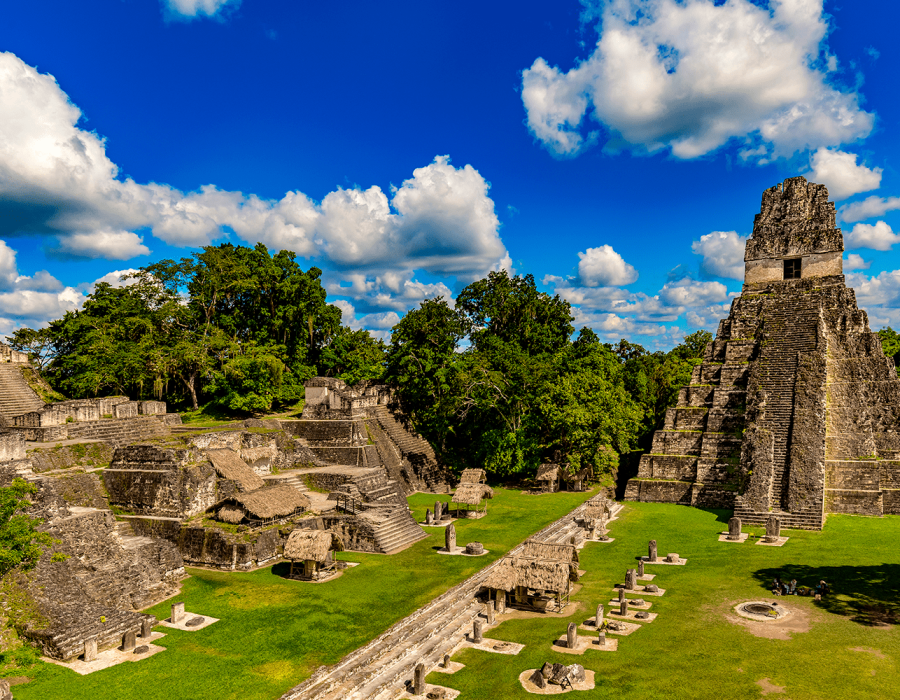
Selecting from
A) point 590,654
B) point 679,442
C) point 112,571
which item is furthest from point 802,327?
point 112,571

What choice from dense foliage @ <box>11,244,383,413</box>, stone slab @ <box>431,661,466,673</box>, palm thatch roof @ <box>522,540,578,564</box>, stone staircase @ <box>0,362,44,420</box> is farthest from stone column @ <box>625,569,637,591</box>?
stone staircase @ <box>0,362,44,420</box>

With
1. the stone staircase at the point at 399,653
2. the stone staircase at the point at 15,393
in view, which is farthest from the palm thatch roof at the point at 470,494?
the stone staircase at the point at 15,393

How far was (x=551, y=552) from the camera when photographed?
19562mm

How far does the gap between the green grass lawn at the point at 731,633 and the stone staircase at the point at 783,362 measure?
16.7 ft

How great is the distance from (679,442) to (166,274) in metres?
38.5

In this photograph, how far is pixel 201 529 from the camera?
22.8 meters

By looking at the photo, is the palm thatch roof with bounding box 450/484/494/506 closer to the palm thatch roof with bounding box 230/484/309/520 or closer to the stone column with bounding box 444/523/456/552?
the stone column with bounding box 444/523/456/552

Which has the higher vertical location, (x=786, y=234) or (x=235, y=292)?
(x=786, y=234)

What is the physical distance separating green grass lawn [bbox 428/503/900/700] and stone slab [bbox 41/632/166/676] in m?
7.95

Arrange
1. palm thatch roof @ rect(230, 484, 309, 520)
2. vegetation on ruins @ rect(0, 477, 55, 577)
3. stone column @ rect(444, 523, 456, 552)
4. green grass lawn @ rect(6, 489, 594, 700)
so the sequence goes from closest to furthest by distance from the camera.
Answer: green grass lawn @ rect(6, 489, 594, 700) → vegetation on ruins @ rect(0, 477, 55, 577) → palm thatch roof @ rect(230, 484, 309, 520) → stone column @ rect(444, 523, 456, 552)

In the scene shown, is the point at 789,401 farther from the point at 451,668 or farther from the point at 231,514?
the point at 231,514

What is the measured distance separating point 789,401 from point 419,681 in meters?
28.4

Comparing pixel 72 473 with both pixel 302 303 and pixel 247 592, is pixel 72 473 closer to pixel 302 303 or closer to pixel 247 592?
pixel 247 592

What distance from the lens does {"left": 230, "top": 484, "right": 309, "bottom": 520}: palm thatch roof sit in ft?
76.4
